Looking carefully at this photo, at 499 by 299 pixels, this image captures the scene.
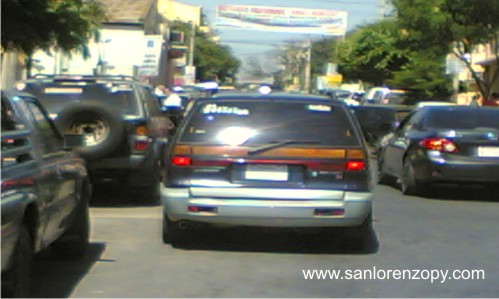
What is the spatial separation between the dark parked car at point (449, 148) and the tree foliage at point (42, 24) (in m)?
7.24

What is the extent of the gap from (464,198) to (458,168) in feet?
3.48

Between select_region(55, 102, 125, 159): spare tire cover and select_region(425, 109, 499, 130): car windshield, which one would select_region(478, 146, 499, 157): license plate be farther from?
select_region(55, 102, 125, 159): spare tire cover

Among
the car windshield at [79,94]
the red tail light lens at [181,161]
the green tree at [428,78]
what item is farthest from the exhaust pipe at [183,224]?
the green tree at [428,78]

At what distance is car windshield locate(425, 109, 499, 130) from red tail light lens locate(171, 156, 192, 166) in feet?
20.6

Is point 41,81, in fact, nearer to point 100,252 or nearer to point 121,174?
point 121,174

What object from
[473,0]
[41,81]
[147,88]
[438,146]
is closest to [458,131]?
[438,146]

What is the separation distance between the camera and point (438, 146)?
13.7 metres

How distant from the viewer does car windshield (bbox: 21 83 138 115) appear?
13.0m

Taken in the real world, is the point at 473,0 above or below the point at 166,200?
above

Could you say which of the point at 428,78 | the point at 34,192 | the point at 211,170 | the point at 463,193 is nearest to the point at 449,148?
the point at 463,193

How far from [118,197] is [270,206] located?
5579 millimetres

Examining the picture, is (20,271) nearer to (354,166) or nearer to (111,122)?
(354,166)

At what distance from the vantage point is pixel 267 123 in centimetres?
899

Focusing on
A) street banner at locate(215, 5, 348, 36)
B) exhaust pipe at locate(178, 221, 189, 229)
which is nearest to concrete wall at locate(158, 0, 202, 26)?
street banner at locate(215, 5, 348, 36)
